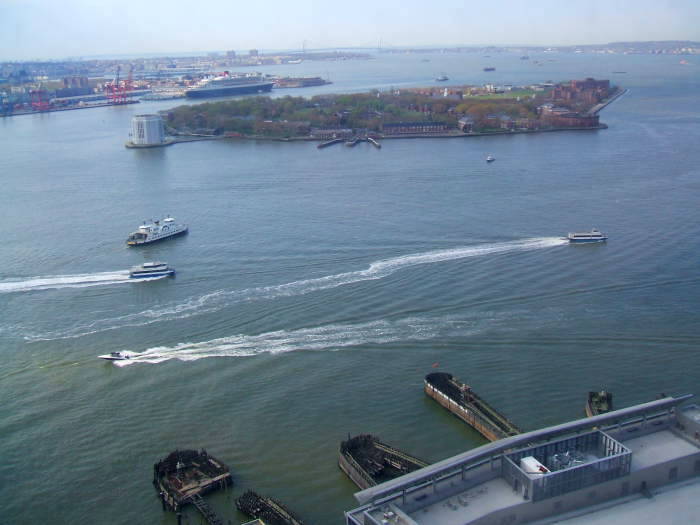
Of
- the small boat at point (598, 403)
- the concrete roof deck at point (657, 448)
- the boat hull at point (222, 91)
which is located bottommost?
the small boat at point (598, 403)

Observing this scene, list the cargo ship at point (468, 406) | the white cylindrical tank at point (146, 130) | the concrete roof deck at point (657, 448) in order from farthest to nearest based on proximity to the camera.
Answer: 1. the white cylindrical tank at point (146, 130)
2. the cargo ship at point (468, 406)
3. the concrete roof deck at point (657, 448)

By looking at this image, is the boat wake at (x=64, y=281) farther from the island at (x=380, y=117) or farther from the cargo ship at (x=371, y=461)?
the island at (x=380, y=117)

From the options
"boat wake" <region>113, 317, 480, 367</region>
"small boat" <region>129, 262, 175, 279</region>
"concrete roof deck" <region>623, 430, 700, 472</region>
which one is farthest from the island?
"concrete roof deck" <region>623, 430, 700, 472</region>

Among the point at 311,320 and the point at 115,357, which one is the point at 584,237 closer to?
the point at 311,320

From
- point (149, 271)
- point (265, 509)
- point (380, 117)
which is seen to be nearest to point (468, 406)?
point (265, 509)

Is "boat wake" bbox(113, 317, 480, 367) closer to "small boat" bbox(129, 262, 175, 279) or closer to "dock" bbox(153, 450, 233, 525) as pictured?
"dock" bbox(153, 450, 233, 525)

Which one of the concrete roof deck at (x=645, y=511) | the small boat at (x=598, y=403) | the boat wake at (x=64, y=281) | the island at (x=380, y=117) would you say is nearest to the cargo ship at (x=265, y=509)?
the concrete roof deck at (x=645, y=511)
